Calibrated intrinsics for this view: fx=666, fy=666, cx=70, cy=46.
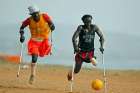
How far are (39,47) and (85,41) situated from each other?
70.8 inches

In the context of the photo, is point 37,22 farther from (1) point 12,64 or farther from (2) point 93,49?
(1) point 12,64

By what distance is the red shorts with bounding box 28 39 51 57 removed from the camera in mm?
22766

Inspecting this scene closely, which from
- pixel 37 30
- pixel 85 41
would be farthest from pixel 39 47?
pixel 85 41

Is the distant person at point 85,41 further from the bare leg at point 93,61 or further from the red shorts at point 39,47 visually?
the red shorts at point 39,47

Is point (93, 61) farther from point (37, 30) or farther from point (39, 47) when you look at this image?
point (37, 30)

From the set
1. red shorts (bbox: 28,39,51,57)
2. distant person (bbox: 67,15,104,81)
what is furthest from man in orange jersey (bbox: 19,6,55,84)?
distant person (bbox: 67,15,104,81)

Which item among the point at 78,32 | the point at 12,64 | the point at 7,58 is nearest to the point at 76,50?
the point at 78,32

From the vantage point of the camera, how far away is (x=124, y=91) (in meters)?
23.8

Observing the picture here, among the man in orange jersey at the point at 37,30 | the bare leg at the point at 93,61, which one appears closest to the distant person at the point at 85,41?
the bare leg at the point at 93,61

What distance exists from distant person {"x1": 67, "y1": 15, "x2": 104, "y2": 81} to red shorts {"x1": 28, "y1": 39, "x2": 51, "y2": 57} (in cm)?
125

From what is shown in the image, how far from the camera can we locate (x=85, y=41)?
73.5ft

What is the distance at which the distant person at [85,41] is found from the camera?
2211cm

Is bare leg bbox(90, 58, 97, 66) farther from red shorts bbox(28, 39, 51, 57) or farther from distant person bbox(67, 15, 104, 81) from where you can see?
red shorts bbox(28, 39, 51, 57)

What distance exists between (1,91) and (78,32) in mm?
3408
